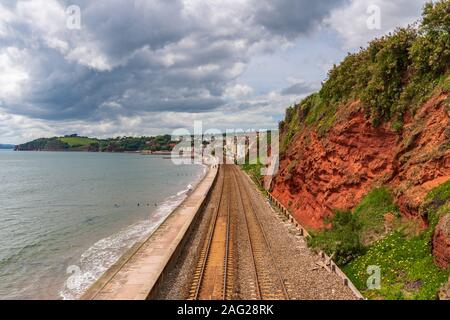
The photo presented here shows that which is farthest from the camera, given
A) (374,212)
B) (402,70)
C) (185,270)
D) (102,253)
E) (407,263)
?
(102,253)

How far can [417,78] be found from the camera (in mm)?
20203

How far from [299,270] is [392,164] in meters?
8.51

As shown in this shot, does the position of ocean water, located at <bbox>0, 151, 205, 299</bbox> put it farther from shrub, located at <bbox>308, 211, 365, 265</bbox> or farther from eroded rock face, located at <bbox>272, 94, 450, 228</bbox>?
eroded rock face, located at <bbox>272, 94, 450, 228</bbox>

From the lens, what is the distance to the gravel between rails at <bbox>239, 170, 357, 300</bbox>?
14109 millimetres

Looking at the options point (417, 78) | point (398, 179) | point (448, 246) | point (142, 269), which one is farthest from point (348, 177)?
point (142, 269)

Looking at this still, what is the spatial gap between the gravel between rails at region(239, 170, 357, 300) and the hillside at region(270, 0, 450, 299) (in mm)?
974

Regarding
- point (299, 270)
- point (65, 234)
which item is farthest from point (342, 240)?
point (65, 234)

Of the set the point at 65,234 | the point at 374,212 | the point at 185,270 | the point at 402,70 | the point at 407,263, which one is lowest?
the point at 65,234

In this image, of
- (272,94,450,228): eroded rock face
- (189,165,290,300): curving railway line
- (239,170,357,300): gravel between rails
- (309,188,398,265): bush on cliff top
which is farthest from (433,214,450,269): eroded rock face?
(189,165,290,300): curving railway line

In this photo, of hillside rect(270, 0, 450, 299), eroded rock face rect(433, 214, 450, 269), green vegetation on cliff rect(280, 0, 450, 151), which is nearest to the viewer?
eroded rock face rect(433, 214, 450, 269)

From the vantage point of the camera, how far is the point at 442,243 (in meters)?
12.3

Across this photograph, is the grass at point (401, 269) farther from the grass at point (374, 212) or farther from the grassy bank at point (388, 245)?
the grass at point (374, 212)

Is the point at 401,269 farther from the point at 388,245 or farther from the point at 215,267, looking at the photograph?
the point at 215,267
